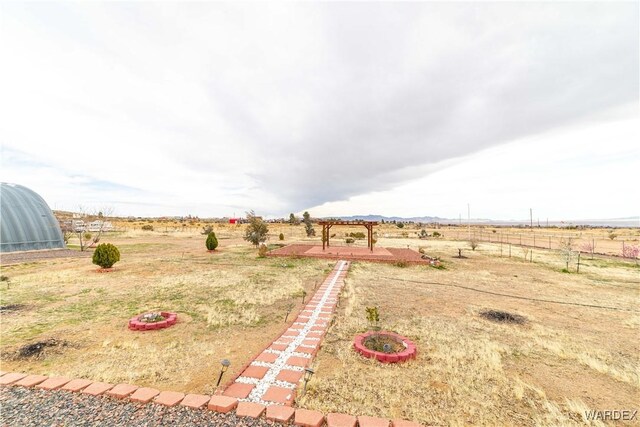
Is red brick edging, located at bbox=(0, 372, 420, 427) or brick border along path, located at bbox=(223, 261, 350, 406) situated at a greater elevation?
red brick edging, located at bbox=(0, 372, 420, 427)

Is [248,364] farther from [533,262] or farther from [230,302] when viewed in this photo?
[533,262]

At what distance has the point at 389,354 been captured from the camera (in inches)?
254

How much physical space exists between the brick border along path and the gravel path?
2.04ft

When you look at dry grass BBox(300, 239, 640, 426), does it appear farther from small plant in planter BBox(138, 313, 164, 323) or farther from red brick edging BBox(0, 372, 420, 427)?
small plant in planter BBox(138, 313, 164, 323)

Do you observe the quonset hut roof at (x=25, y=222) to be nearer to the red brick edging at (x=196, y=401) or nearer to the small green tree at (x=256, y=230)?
the small green tree at (x=256, y=230)

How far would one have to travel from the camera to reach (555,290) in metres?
13.5

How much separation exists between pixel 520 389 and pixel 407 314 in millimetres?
4380

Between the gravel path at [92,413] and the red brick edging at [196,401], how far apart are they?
3.5 inches

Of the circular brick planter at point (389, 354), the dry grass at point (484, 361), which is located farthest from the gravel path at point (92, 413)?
the circular brick planter at point (389, 354)

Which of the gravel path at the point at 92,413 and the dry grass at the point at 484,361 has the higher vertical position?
the gravel path at the point at 92,413

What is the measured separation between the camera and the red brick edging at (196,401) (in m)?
4.27

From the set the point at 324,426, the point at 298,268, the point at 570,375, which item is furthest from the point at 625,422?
the point at 298,268

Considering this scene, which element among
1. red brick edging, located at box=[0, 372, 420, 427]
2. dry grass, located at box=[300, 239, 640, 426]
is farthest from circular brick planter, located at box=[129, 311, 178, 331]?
dry grass, located at box=[300, 239, 640, 426]

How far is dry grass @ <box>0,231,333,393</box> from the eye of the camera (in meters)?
5.97
